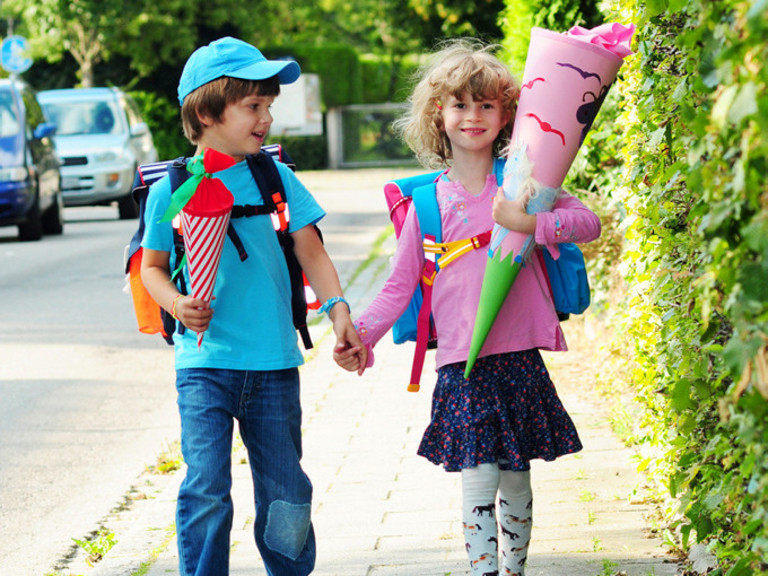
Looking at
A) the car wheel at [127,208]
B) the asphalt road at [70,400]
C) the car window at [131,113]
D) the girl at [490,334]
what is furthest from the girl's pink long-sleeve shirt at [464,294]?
the car window at [131,113]

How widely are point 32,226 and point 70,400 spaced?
990 centimetres

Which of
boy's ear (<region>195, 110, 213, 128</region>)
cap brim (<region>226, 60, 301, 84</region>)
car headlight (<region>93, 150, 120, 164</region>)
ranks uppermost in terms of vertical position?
cap brim (<region>226, 60, 301, 84</region>)

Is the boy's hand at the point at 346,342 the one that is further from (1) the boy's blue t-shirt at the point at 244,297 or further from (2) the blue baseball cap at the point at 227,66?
(2) the blue baseball cap at the point at 227,66

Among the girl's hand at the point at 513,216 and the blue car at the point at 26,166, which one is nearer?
the girl's hand at the point at 513,216

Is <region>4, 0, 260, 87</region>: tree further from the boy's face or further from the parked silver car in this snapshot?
the boy's face

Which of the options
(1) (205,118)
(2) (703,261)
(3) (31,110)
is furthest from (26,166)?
(2) (703,261)

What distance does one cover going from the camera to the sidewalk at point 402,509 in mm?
4137

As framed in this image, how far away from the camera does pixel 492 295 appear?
11.9ft

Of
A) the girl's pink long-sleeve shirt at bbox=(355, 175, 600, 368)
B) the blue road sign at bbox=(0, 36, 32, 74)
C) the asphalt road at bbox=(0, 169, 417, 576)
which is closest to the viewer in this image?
the girl's pink long-sleeve shirt at bbox=(355, 175, 600, 368)

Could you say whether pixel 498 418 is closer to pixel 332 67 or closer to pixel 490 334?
pixel 490 334

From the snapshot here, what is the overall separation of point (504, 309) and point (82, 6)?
100ft

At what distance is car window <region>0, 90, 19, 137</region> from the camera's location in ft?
54.3

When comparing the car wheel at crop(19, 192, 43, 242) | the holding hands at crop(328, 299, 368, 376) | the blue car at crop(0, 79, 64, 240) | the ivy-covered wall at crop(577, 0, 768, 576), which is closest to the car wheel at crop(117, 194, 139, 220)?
the blue car at crop(0, 79, 64, 240)

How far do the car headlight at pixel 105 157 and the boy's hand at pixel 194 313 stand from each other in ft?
55.9
